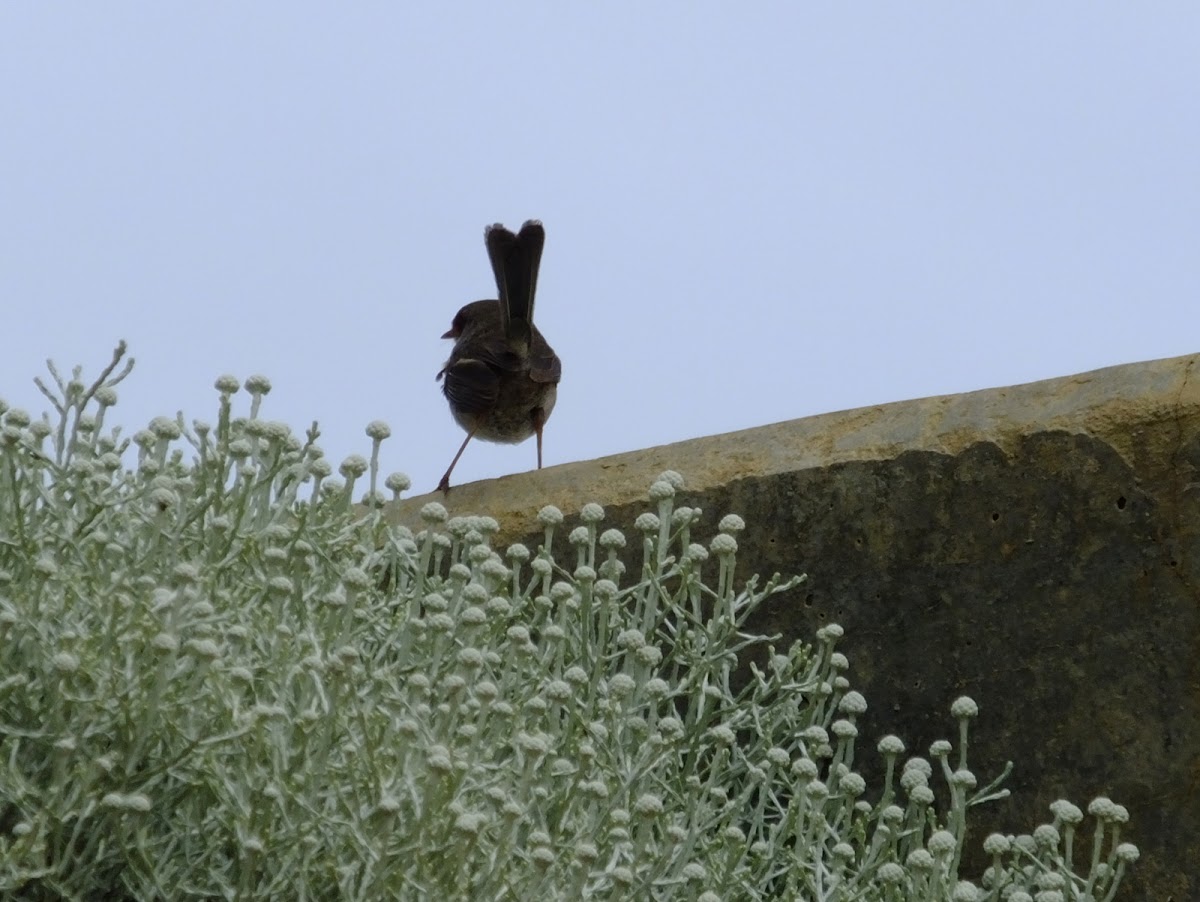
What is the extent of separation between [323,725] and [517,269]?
3.16 meters

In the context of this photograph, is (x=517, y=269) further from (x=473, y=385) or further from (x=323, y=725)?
(x=323, y=725)

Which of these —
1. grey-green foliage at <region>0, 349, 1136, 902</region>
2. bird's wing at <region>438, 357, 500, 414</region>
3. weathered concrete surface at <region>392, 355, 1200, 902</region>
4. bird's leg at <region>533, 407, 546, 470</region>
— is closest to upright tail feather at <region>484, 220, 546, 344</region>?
bird's wing at <region>438, 357, 500, 414</region>

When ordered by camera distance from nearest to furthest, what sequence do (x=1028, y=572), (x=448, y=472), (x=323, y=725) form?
(x=323, y=725), (x=1028, y=572), (x=448, y=472)

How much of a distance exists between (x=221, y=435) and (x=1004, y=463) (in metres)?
1.80

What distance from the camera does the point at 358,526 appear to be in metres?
3.42

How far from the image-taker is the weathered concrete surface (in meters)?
3.67

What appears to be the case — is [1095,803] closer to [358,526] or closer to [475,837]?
[475,837]

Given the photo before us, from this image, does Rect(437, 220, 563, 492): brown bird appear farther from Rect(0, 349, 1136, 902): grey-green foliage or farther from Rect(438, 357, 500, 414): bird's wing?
Rect(0, 349, 1136, 902): grey-green foliage

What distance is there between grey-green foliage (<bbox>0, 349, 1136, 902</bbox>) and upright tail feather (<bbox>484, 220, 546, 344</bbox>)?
2.07 metres

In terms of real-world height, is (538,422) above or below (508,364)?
below

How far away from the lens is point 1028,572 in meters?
3.81

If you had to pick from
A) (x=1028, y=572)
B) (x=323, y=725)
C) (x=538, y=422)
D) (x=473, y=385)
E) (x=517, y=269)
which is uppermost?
(x=517, y=269)

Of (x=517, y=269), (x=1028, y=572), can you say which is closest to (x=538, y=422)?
(x=517, y=269)

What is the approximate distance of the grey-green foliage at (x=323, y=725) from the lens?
2393 millimetres
